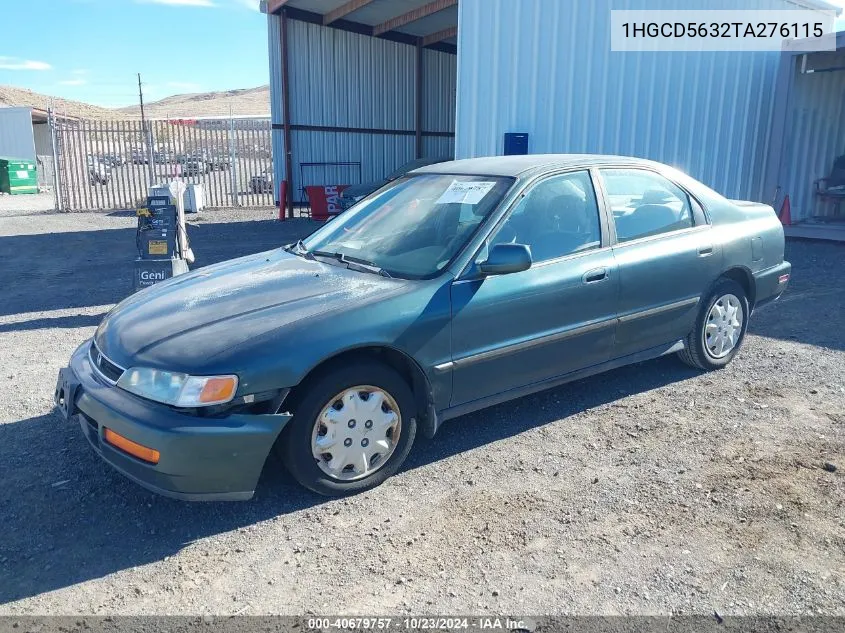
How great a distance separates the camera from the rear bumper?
Answer: 5.31 metres

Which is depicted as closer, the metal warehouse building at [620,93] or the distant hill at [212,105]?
the metal warehouse building at [620,93]

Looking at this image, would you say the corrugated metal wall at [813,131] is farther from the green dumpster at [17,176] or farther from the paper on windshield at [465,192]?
the green dumpster at [17,176]

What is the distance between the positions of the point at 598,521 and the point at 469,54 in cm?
891

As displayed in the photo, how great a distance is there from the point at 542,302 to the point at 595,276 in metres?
0.45

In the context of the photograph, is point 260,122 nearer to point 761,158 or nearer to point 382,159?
point 382,159

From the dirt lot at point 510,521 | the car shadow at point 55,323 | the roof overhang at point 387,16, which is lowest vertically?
the dirt lot at point 510,521

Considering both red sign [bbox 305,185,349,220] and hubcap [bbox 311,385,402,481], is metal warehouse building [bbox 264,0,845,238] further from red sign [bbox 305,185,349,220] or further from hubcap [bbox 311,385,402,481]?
hubcap [bbox 311,385,402,481]

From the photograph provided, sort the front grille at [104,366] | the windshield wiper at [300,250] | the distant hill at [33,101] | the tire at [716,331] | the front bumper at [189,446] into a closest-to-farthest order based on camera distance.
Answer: the front bumper at [189,446], the front grille at [104,366], the windshield wiper at [300,250], the tire at [716,331], the distant hill at [33,101]

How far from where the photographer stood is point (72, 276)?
9266mm

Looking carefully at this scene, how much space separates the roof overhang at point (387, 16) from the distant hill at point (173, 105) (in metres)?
23.4

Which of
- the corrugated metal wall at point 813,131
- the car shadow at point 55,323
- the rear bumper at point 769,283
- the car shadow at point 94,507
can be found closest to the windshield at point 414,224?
the car shadow at point 94,507

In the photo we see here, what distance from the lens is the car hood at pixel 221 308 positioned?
10.5 feet

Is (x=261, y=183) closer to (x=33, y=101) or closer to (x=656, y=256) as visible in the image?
(x=656, y=256)

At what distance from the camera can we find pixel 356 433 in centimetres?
340
